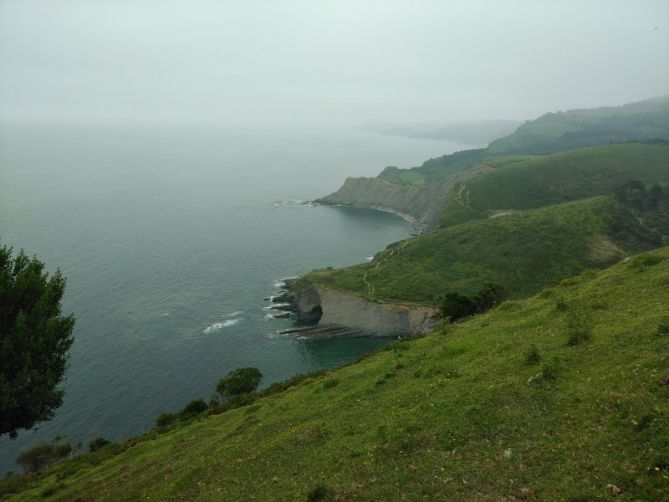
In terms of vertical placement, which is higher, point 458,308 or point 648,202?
point 648,202

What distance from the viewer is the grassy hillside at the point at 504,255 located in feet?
303

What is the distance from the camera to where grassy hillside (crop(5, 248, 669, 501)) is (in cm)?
1367

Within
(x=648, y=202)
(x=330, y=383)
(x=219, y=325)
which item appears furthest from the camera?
(x=648, y=202)

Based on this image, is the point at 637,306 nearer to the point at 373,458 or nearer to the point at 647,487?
the point at 647,487

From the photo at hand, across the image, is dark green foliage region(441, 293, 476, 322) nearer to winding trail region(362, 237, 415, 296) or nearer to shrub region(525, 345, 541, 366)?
winding trail region(362, 237, 415, 296)

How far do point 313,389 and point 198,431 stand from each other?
935cm

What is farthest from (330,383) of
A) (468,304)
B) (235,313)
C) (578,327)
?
(235,313)

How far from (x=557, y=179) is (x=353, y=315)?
363ft

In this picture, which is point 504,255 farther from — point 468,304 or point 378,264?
point 468,304

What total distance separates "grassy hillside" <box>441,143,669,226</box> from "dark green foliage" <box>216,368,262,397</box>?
316 feet

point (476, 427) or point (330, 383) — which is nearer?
point (476, 427)

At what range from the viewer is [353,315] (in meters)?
89.3

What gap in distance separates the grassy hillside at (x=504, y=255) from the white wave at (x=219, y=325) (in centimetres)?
1909

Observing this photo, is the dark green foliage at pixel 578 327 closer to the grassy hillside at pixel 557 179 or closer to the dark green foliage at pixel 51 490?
the dark green foliage at pixel 51 490
